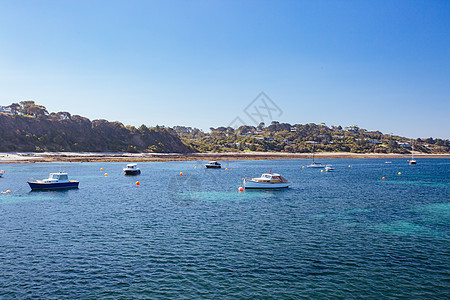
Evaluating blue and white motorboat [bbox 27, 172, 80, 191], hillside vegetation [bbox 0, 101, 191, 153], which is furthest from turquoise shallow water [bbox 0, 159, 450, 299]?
hillside vegetation [bbox 0, 101, 191, 153]

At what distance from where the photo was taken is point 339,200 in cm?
5647

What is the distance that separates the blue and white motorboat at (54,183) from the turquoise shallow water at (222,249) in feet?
32.1

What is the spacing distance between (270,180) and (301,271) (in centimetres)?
4526

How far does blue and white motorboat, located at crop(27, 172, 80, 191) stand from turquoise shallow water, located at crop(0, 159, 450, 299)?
9.80 meters

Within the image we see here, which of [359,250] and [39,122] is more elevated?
[39,122]

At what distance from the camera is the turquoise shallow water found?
21.1 meters

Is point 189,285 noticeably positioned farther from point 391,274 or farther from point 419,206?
point 419,206

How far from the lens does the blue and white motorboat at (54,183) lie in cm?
6408

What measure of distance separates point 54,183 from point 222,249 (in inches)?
1996

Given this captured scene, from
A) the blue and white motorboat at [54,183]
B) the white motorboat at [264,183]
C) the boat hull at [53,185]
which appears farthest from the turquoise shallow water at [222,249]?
the white motorboat at [264,183]

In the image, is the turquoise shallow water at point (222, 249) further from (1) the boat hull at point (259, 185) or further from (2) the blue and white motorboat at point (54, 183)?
(1) the boat hull at point (259, 185)

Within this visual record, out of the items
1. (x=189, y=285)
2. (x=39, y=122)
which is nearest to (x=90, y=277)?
(x=189, y=285)

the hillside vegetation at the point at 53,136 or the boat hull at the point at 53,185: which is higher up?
the hillside vegetation at the point at 53,136

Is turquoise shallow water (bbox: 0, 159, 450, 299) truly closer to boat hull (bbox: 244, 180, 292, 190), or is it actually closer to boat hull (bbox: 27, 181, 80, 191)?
boat hull (bbox: 27, 181, 80, 191)
